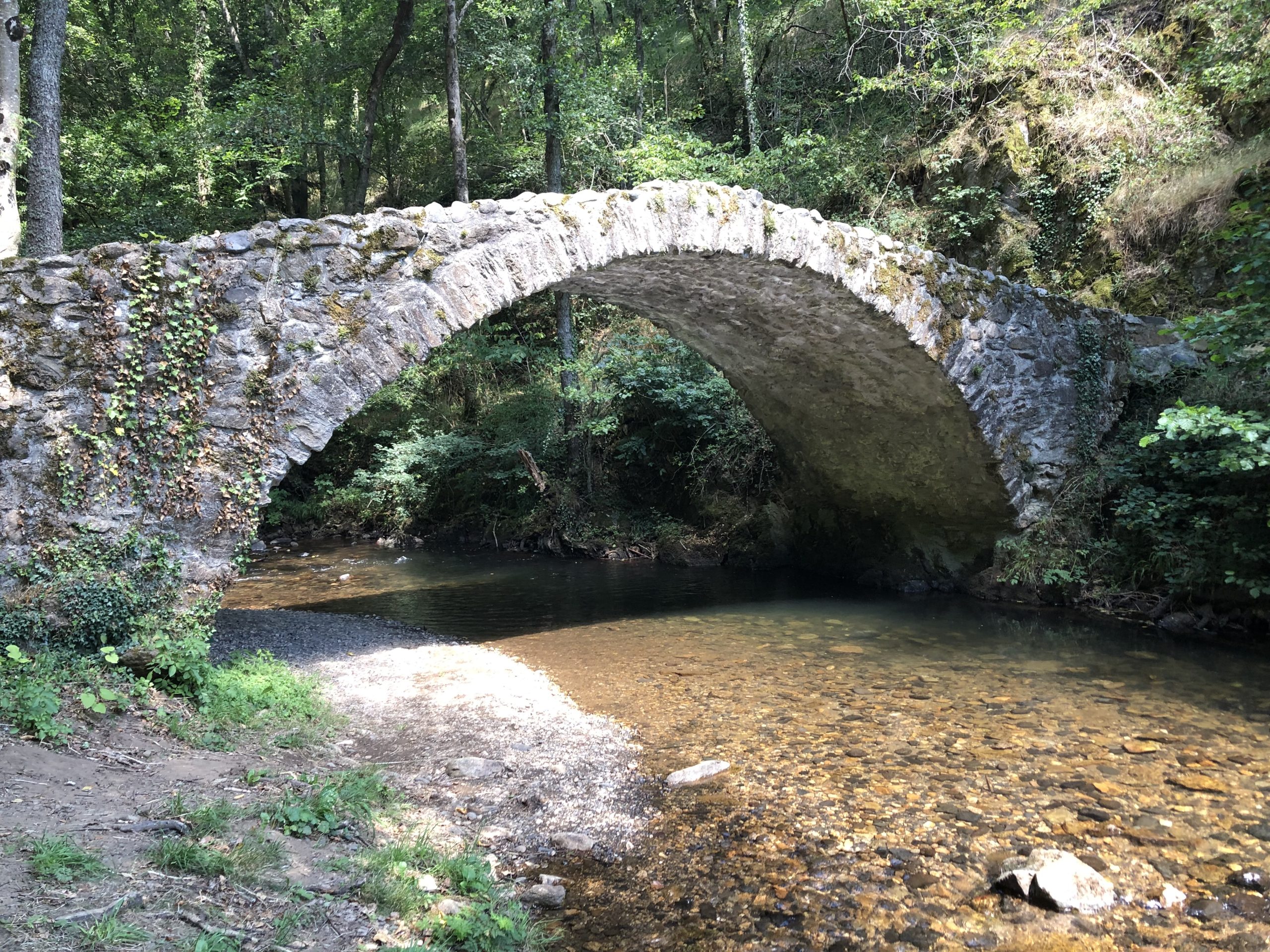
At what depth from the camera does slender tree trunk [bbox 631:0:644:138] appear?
1284 centimetres

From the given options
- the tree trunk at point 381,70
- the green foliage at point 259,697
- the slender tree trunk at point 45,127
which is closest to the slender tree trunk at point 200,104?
the tree trunk at point 381,70

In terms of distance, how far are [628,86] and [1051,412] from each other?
9.61m

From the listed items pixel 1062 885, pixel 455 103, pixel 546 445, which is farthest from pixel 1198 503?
pixel 455 103

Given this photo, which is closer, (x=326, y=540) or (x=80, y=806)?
(x=80, y=806)

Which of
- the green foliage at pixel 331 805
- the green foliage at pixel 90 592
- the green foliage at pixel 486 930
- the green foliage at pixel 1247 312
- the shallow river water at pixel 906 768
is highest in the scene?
the green foliage at pixel 1247 312

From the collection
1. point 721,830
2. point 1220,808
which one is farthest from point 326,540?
point 1220,808

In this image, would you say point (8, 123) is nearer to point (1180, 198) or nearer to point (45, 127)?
point (45, 127)

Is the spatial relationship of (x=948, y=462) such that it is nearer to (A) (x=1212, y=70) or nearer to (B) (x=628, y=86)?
(A) (x=1212, y=70)

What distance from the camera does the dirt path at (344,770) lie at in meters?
2.23

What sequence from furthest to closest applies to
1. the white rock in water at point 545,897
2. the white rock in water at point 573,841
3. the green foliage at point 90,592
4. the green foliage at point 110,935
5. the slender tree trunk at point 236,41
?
the slender tree trunk at point 236,41
the green foliage at point 90,592
the white rock in water at point 573,841
the white rock in water at point 545,897
the green foliage at point 110,935

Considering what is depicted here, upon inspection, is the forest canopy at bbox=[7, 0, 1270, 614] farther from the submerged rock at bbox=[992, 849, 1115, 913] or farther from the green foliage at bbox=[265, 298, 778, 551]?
the submerged rock at bbox=[992, 849, 1115, 913]

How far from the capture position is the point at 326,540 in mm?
13203

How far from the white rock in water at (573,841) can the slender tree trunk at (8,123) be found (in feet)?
19.2

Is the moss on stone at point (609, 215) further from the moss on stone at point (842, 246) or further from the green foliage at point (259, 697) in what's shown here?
the green foliage at point (259, 697)
